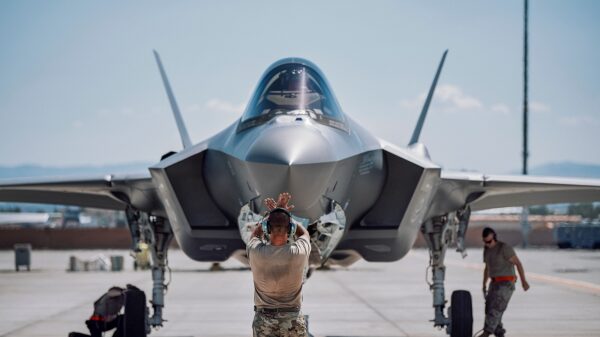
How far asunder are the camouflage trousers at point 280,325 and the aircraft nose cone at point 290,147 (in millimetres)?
1093

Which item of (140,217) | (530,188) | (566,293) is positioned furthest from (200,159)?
(566,293)

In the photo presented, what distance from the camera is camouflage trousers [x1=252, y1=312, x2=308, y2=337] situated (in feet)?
17.3

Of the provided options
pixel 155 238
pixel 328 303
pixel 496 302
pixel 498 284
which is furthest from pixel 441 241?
pixel 328 303

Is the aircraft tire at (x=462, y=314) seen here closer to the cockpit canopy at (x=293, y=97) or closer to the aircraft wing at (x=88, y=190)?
the cockpit canopy at (x=293, y=97)

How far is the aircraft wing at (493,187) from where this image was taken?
933cm

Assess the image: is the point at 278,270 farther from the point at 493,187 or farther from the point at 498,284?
the point at 498,284

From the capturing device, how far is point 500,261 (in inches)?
392

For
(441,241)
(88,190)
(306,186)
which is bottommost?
(441,241)

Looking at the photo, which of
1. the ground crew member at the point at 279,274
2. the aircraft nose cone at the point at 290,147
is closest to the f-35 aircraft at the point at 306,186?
the aircraft nose cone at the point at 290,147

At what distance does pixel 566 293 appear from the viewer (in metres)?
18.0

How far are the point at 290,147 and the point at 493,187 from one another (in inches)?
174

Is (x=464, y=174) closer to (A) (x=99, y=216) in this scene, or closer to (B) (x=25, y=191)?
(B) (x=25, y=191)

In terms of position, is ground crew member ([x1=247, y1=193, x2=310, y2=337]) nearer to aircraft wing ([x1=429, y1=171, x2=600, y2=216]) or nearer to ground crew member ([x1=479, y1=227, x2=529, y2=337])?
aircraft wing ([x1=429, y1=171, x2=600, y2=216])

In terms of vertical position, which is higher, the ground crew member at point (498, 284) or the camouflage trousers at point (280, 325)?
the camouflage trousers at point (280, 325)
